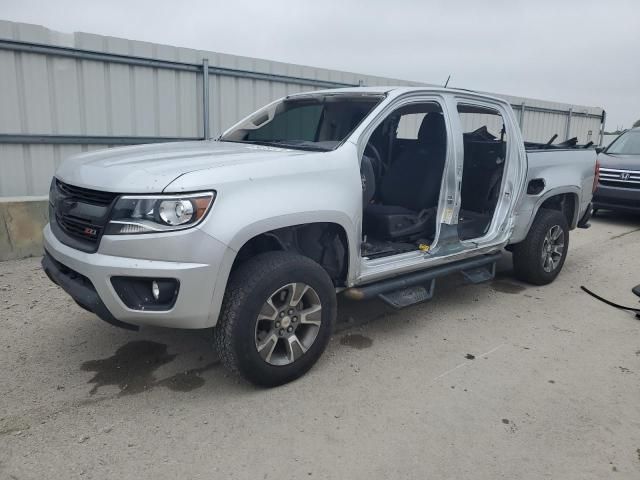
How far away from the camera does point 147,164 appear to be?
2934 mm

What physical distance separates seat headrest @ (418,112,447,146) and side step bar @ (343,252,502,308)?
1.08m

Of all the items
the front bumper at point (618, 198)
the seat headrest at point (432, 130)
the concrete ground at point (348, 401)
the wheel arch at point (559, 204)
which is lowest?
the concrete ground at point (348, 401)

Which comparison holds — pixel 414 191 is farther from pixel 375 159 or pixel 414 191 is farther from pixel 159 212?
pixel 159 212

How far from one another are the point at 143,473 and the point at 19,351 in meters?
1.78

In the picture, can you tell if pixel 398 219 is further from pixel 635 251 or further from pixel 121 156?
pixel 635 251

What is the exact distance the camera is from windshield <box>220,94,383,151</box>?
4.07 metres

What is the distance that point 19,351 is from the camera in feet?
11.8

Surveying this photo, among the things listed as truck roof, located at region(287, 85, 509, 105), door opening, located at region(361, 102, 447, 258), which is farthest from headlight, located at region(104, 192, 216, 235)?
truck roof, located at region(287, 85, 509, 105)

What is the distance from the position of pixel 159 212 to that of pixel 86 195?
584 millimetres

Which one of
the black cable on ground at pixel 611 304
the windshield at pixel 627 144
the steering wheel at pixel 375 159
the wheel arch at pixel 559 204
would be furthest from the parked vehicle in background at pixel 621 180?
the steering wheel at pixel 375 159

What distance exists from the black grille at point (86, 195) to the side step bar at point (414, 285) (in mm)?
1652

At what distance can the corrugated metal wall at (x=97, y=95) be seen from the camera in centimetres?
581

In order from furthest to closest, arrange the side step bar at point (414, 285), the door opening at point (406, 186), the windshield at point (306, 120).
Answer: the door opening at point (406, 186), the windshield at point (306, 120), the side step bar at point (414, 285)

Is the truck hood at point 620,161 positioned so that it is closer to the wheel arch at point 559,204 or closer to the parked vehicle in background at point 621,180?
the parked vehicle in background at point 621,180
